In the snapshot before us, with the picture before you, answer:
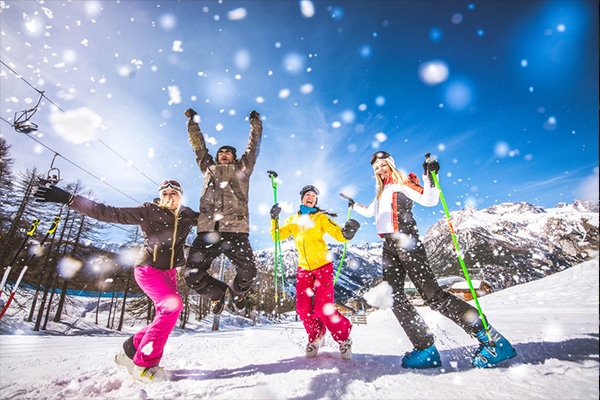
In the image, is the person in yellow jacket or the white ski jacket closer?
the white ski jacket

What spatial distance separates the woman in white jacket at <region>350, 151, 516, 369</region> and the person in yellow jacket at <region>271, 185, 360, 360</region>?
2.29 ft

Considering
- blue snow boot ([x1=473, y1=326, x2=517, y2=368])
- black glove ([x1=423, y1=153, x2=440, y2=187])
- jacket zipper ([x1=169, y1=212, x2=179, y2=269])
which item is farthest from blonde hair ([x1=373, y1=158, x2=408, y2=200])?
jacket zipper ([x1=169, y1=212, x2=179, y2=269])

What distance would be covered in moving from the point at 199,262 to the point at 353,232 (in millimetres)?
2250

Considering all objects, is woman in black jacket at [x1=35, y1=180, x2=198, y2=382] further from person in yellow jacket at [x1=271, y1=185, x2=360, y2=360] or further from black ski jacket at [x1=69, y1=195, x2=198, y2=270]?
person in yellow jacket at [x1=271, y1=185, x2=360, y2=360]

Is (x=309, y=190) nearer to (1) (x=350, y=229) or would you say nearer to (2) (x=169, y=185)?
(1) (x=350, y=229)

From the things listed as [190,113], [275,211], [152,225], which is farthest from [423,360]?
[190,113]

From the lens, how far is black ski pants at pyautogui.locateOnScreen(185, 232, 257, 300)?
12.1 ft

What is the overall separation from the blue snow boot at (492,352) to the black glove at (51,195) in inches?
178

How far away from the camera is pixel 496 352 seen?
95.8 inches

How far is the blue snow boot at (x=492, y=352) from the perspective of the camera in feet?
7.92

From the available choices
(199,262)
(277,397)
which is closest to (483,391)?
(277,397)

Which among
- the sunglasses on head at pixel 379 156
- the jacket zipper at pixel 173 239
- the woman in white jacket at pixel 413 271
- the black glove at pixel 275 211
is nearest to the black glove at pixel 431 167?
the woman in white jacket at pixel 413 271

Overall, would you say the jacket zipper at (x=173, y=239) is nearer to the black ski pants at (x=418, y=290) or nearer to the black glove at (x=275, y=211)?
the black glove at (x=275, y=211)

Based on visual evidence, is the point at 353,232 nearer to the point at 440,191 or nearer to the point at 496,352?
the point at 440,191
